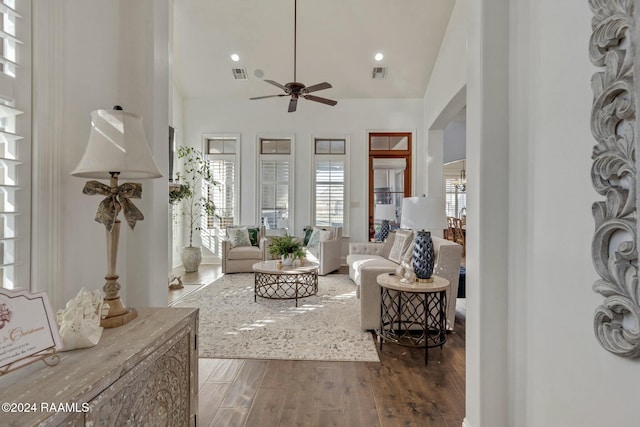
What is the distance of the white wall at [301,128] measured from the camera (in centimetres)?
709

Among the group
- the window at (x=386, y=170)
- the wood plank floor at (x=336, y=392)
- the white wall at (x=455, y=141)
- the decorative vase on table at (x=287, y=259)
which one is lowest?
the wood plank floor at (x=336, y=392)

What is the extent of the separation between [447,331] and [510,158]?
2392 millimetres

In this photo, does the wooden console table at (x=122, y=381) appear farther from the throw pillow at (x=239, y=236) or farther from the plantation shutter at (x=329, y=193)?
the plantation shutter at (x=329, y=193)

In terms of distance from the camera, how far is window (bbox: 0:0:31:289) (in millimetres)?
1199

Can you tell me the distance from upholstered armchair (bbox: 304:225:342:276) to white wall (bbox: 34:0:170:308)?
4.12 metres

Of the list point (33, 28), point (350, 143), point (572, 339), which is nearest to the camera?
point (572, 339)

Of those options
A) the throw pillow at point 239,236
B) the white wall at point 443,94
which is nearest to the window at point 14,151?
the white wall at point 443,94

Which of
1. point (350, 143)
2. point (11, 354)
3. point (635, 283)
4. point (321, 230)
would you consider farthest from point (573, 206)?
point (350, 143)

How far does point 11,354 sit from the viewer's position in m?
0.87

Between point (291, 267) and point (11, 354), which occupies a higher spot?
point (11, 354)

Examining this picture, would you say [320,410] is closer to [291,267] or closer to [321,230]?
[291,267]

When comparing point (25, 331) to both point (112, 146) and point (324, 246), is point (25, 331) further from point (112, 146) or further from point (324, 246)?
point (324, 246)

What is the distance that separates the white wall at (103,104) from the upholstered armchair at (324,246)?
13.5ft

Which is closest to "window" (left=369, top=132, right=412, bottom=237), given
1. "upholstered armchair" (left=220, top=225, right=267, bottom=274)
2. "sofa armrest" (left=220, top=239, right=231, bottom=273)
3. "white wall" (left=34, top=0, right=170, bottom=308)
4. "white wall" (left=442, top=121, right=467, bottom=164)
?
"upholstered armchair" (left=220, top=225, right=267, bottom=274)
